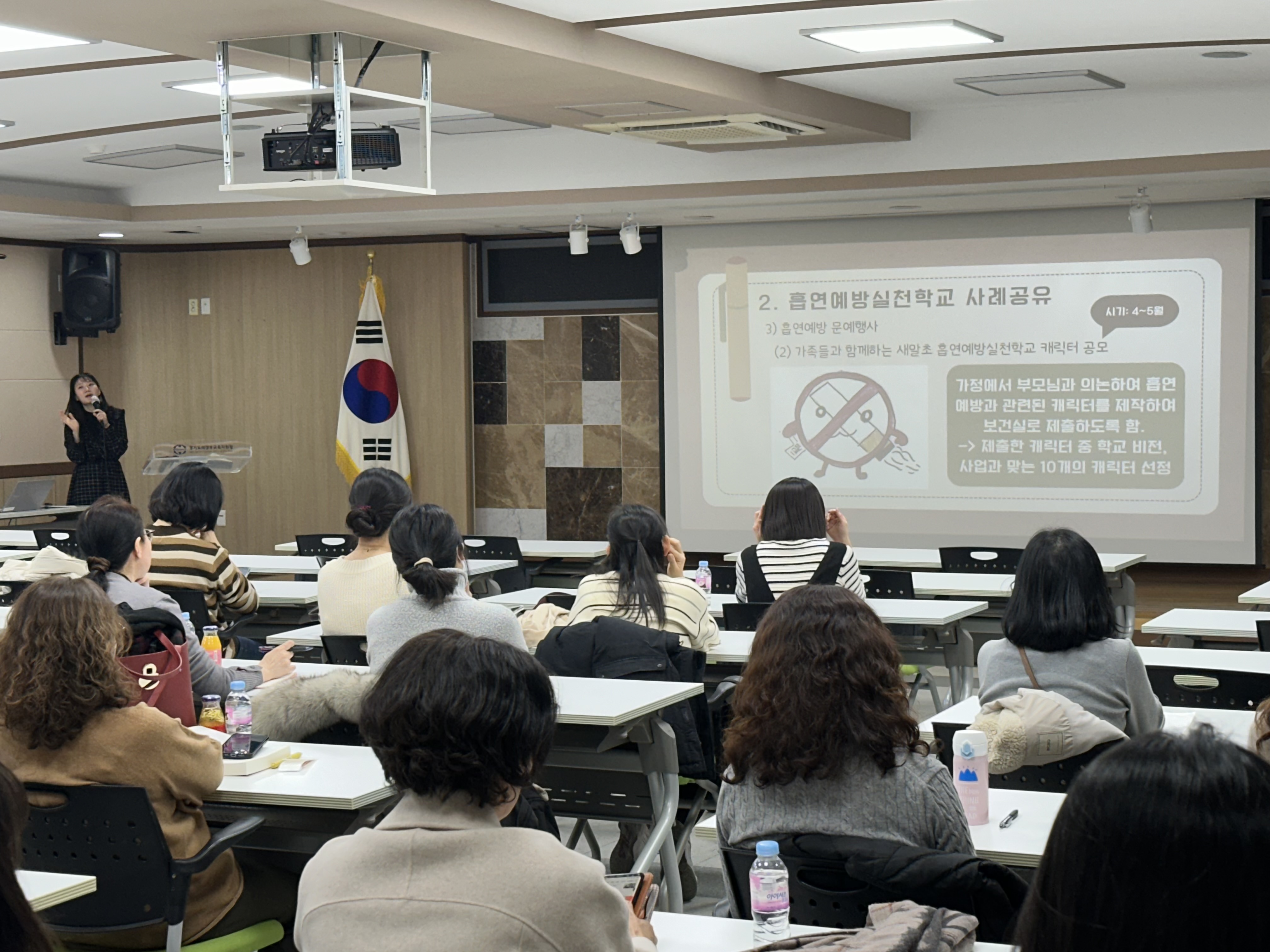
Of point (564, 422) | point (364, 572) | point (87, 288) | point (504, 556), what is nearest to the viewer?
point (364, 572)

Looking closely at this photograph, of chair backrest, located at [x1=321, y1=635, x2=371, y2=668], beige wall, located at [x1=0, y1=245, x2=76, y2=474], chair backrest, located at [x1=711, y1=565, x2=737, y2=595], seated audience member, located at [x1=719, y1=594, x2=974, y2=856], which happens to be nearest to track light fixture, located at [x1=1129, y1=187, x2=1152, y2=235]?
chair backrest, located at [x1=711, y1=565, x2=737, y2=595]

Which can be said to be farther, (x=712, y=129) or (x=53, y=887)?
(x=712, y=129)

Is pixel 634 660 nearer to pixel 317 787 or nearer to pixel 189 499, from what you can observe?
pixel 317 787

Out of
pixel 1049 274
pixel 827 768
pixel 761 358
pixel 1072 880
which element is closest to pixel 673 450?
pixel 761 358

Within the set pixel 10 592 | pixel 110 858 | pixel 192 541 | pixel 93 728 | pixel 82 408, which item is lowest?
pixel 110 858

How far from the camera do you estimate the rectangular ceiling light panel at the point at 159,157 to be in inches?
335

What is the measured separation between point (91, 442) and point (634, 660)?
23.8 ft

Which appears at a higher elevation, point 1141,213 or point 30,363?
point 1141,213

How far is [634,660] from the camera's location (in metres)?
4.21

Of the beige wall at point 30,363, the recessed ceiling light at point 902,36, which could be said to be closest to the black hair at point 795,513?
the recessed ceiling light at point 902,36

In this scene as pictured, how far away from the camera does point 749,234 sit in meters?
9.80

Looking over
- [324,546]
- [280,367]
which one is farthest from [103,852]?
[280,367]

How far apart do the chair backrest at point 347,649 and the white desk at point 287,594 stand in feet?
4.37

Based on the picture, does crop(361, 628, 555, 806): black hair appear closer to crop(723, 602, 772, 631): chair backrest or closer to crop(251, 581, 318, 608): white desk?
crop(723, 602, 772, 631): chair backrest
